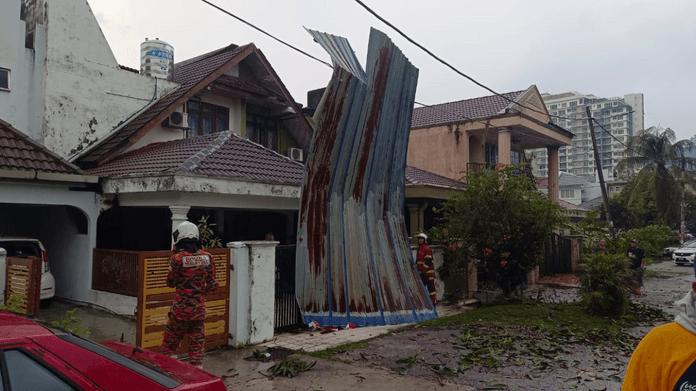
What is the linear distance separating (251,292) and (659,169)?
125 ft

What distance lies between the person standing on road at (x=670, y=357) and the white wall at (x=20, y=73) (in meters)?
12.5

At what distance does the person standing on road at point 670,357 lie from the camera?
1948 mm

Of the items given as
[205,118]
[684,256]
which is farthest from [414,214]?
[684,256]

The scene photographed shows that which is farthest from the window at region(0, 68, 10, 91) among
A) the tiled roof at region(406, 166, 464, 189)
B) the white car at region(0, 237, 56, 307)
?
the tiled roof at region(406, 166, 464, 189)

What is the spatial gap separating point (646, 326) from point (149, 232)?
1077cm

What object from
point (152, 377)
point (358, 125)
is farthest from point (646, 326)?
point (152, 377)

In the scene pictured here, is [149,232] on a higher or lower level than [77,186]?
lower

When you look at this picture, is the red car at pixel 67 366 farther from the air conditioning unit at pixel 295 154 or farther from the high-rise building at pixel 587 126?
the high-rise building at pixel 587 126

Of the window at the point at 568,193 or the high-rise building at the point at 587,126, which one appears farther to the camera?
the high-rise building at the point at 587,126

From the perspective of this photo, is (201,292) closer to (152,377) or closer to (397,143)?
(152,377)

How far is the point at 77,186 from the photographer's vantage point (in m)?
10.2

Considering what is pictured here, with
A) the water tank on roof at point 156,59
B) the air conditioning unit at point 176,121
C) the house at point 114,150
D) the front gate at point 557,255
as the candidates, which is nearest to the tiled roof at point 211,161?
the house at point 114,150

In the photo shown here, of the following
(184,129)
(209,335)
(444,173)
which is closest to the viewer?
(209,335)

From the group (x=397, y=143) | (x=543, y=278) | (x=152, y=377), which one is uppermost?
(x=397, y=143)
